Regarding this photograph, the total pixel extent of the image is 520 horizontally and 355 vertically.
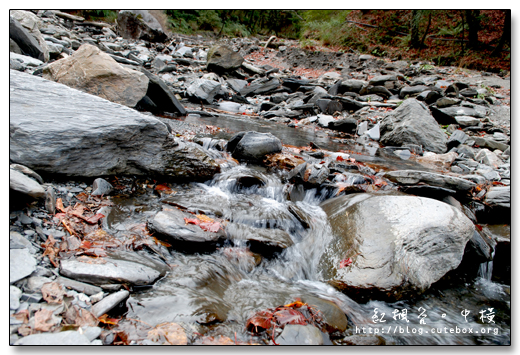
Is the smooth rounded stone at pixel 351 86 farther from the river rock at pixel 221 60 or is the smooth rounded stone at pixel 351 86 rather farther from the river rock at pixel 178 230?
the river rock at pixel 178 230

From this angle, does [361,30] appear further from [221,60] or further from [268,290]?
[268,290]

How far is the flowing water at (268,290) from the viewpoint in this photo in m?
1.98

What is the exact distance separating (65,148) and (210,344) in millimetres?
2471

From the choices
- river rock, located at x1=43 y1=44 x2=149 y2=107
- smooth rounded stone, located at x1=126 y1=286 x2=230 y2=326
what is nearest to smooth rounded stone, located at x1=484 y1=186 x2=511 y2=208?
smooth rounded stone, located at x1=126 y1=286 x2=230 y2=326

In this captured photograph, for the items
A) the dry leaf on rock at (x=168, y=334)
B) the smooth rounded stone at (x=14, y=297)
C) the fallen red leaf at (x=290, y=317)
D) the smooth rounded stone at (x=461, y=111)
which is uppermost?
the smooth rounded stone at (x=461, y=111)

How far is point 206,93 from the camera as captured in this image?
11.1m

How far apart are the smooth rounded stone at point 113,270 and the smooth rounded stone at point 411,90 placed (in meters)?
11.5

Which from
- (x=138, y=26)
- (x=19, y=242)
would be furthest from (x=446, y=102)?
(x=138, y=26)

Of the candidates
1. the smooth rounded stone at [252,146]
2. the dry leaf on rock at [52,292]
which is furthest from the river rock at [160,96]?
the dry leaf on rock at [52,292]

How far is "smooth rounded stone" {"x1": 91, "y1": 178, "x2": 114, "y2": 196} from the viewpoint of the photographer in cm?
314

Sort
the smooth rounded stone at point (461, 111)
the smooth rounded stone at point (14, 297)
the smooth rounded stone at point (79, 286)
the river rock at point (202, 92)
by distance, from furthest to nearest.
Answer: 1. the river rock at point (202, 92)
2. the smooth rounded stone at point (461, 111)
3. the smooth rounded stone at point (79, 286)
4. the smooth rounded stone at point (14, 297)

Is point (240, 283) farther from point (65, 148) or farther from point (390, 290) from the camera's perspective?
point (65, 148)

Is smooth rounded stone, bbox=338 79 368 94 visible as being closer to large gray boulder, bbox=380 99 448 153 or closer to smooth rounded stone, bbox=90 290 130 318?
large gray boulder, bbox=380 99 448 153

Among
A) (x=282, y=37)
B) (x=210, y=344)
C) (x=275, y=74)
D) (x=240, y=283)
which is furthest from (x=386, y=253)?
(x=282, y=37)
